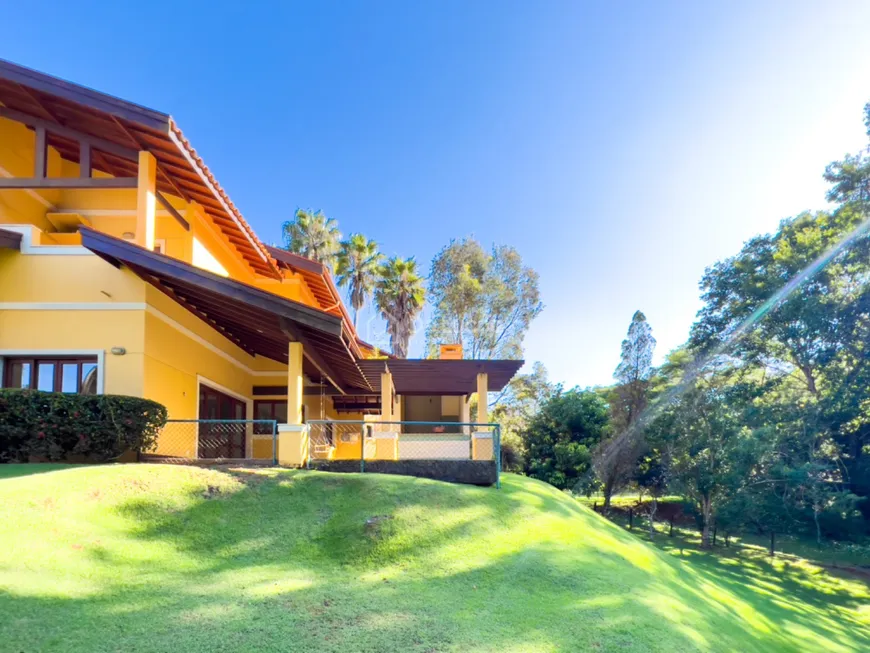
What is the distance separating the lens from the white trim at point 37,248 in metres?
12.4

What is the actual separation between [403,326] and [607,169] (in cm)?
1589

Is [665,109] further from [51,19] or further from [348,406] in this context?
[51,19]

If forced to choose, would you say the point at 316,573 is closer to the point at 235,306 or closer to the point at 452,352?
the point at 235,306

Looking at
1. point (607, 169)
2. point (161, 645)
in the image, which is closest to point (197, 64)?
point (607, 169)

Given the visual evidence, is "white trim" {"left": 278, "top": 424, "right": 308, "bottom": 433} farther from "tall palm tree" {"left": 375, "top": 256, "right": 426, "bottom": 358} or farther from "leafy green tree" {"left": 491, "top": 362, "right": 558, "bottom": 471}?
"leafy green tree" {"left": 491, "top": 362, "right": 558, "bottom": 471}

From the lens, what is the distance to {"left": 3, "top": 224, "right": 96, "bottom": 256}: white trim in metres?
12.4

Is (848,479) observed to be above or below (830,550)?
above

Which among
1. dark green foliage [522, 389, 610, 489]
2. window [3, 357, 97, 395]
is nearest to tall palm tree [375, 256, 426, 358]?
dark green foliage [522, 389, 610, 489]

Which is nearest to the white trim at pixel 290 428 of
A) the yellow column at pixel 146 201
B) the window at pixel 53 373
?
the window at pixel 53 373

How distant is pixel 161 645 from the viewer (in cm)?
494

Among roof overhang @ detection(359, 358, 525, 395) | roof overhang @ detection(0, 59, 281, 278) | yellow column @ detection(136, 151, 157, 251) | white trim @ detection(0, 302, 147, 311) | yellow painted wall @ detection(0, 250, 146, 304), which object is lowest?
roof overhang @ detection(359, 358, 525, 395)

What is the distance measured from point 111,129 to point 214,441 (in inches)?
308

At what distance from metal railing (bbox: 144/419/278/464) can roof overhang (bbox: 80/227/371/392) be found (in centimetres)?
204

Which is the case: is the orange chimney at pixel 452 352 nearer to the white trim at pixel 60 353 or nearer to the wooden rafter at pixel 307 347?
the wooden rafter at pixel 307 347
